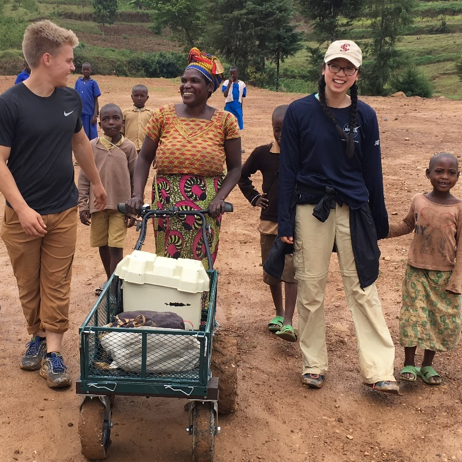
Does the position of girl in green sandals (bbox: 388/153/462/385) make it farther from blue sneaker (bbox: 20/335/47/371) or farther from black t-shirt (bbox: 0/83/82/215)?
blue sneaker (bbox: 20/335/47/371)

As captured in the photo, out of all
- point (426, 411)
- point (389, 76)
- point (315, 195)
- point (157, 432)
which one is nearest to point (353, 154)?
point (315, 195)

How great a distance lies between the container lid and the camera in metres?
3.47

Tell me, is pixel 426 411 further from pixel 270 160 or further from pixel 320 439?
pixel 270 160

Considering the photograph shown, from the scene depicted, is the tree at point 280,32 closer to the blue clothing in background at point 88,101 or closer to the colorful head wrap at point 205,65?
the blue clothing in background at point 88,101

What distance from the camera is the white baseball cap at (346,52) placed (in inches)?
150

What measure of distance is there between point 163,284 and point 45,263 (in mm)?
1109

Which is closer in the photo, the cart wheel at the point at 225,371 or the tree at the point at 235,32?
the cart wheel at the point at 225,371

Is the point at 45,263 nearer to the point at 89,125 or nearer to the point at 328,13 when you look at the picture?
the point at 89,125

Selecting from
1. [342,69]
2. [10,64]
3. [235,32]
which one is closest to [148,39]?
[235,32]

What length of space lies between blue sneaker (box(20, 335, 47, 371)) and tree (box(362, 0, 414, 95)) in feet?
105

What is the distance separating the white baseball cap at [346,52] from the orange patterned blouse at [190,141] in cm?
78

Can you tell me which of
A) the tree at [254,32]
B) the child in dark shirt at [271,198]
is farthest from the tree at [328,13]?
the child in dark shirt at [271,198]

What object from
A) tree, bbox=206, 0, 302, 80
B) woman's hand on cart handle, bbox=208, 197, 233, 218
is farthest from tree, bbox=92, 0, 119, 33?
woman's hand on cart handle, bbox=208, 197, 233, 218

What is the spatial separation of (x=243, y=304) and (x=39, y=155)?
8.54 ft
